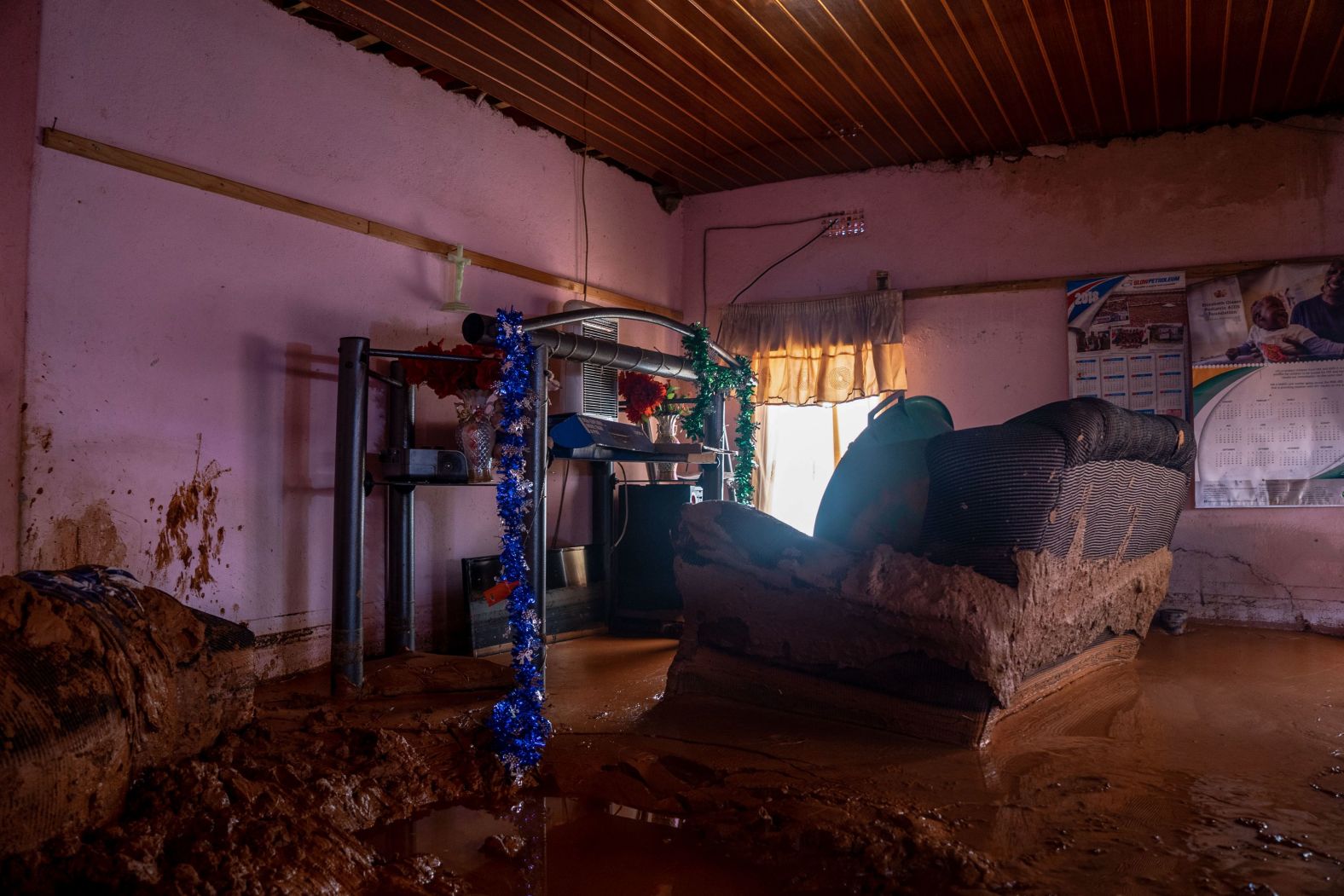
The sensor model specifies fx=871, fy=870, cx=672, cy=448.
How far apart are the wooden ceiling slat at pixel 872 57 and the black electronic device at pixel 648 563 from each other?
2.74 m

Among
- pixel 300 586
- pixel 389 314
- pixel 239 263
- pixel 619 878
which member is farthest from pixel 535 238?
pixel 619 878

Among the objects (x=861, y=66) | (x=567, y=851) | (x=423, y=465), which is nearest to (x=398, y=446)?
(x=423, y=465)

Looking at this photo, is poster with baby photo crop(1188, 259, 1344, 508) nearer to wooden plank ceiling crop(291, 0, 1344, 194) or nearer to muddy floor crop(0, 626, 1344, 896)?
wooden plank ceiling crop(291, 0, 1344, 194)

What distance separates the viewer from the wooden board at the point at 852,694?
122 inches

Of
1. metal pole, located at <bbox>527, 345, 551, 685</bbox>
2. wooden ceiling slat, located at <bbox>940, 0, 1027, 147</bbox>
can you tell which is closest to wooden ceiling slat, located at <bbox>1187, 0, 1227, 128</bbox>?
wooden ceiling slat, located at <bbox>940, 0, 1027, 147</bbox>

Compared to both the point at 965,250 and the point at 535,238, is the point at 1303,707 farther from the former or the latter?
the point at 535,238

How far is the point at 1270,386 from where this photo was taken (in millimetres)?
5531

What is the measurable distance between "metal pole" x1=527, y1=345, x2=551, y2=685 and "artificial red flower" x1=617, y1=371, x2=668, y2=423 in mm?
2619

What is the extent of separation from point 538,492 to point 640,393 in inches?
110

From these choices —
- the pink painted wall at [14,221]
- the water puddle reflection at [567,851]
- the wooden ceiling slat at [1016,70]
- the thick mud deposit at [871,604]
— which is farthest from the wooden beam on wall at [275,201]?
the wooden ceiling slat at [1016,70]

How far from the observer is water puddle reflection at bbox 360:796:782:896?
2.10 m

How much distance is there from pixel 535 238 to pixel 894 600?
3729mm

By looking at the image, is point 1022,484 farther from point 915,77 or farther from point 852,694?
point 915,77

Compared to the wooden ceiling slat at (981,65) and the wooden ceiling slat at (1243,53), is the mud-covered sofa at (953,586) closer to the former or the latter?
the wooden ceiling slat at (1243,53)
